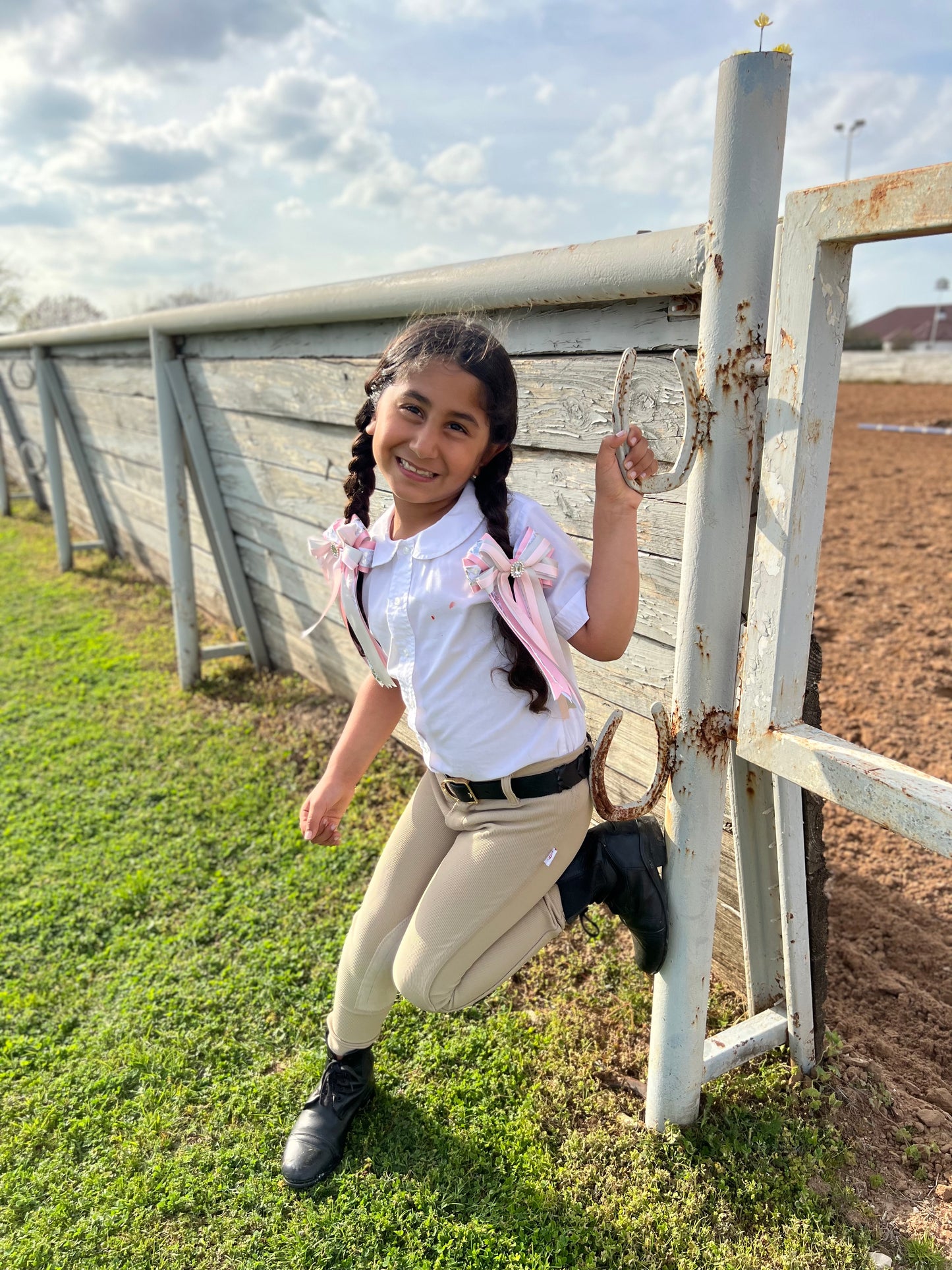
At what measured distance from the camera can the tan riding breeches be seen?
168 centimetres

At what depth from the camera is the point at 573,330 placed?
6.47ft

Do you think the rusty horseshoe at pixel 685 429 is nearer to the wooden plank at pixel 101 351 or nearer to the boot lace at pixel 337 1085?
the boot lace at pixel 337 1085

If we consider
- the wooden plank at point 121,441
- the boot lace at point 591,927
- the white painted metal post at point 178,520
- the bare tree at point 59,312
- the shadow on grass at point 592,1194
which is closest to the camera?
the shadow on grass at point 592,1194

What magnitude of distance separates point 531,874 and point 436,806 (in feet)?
0.88

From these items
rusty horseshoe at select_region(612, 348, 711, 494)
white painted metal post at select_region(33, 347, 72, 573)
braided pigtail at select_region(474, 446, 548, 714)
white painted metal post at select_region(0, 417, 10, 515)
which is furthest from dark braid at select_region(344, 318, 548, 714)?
white painted metal post at select_region(0, 417, 10, 515)

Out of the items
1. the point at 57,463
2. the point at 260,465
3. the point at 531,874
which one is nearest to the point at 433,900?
the point at 531,874

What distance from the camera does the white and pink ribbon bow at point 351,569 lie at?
174cm

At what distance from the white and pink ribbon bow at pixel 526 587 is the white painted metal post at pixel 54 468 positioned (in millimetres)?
6414

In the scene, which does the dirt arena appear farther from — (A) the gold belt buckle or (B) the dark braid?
(B) the dark braid

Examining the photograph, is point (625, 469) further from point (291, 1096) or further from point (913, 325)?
point (913, 325)

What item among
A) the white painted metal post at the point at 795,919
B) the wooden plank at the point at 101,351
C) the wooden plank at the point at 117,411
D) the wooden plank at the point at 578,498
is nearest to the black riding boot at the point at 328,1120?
the white painted metal post at the point at 795,919

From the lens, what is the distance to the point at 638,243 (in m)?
1.59

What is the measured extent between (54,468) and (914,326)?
206 feet

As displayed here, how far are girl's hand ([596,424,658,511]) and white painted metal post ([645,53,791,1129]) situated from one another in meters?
0.10
